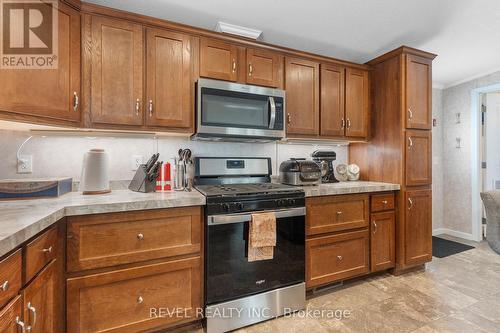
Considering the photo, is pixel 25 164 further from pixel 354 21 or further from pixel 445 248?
pixel 445 248

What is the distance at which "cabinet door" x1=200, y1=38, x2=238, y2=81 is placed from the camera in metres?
1.91

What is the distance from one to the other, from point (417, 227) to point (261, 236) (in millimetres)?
1816

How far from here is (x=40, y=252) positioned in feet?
3.43

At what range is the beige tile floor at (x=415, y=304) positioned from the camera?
1.67 metres

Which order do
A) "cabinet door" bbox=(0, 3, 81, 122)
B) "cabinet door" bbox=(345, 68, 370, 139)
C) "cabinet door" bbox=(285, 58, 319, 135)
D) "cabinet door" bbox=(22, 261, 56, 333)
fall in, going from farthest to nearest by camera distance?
"cabinet door" bbox=(345, 68, 370, 139)
"cabinet door" bbox=(285, 58, 319, 135)
"cabinet door" bbox=(0, 3, 81, 122)
"cabinet door" bbox=(22, 261, 56, 333)

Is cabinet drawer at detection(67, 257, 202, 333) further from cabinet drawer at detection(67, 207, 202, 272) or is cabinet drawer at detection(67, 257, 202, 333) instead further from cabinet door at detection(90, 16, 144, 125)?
cabinet door at detection(90, 16, 144, 125)

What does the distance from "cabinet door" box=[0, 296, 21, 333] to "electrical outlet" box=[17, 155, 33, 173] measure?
119 centimetres

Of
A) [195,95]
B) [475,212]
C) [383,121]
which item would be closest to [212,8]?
[195,95]

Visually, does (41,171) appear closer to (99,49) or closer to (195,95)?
(99,49)

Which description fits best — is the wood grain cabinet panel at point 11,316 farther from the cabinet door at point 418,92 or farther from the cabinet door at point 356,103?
the cabinet door at point 418,92

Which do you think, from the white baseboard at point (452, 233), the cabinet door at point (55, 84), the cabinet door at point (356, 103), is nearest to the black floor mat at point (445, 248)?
the white baseboard at point (452, 233)

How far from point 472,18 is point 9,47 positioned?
11.0 ft

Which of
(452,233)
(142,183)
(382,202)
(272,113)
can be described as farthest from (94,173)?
(452,233)

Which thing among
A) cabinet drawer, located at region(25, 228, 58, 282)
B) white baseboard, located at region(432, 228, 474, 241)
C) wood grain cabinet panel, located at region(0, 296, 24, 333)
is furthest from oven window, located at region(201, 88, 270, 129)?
white baseboard, located at region(432, 228, 474, 241)
